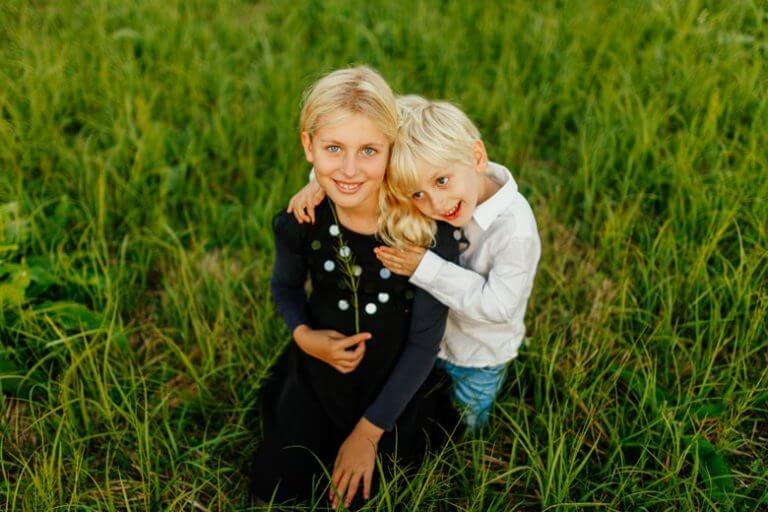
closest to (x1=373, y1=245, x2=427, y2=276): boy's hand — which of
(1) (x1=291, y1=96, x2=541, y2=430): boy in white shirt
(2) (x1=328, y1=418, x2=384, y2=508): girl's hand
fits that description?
(1) (x1=291, y1=96, x2=541, y2=430): boy in white shirt

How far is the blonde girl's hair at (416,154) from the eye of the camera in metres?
1.66

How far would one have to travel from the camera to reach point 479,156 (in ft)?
5.86

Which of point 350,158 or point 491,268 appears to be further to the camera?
point 491,268

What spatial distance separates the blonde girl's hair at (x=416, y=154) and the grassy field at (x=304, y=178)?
0.70 m

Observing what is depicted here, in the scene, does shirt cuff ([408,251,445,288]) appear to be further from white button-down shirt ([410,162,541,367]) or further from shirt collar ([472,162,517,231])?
shirt collar ([472,162,517,231])

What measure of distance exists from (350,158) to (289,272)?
19.1 inches

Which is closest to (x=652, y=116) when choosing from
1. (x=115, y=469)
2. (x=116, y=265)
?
(x=116, y=265)

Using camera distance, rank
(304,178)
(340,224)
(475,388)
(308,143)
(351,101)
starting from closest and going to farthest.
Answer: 1. (351,101)
2. (308,143)
3. (340,224)
4. (475,388)
5. (304,178)

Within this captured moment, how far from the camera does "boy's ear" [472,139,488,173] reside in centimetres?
177

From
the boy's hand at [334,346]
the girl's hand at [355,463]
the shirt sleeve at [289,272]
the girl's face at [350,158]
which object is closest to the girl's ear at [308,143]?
the girl's face at [350,158]

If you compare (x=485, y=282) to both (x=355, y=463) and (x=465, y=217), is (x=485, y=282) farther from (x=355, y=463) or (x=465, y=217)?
(x=355, y=463)

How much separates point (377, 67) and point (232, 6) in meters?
1.33

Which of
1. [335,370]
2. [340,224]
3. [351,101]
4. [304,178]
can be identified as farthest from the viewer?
[304,178]

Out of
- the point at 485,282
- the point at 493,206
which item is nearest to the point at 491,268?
the point at 485,282
